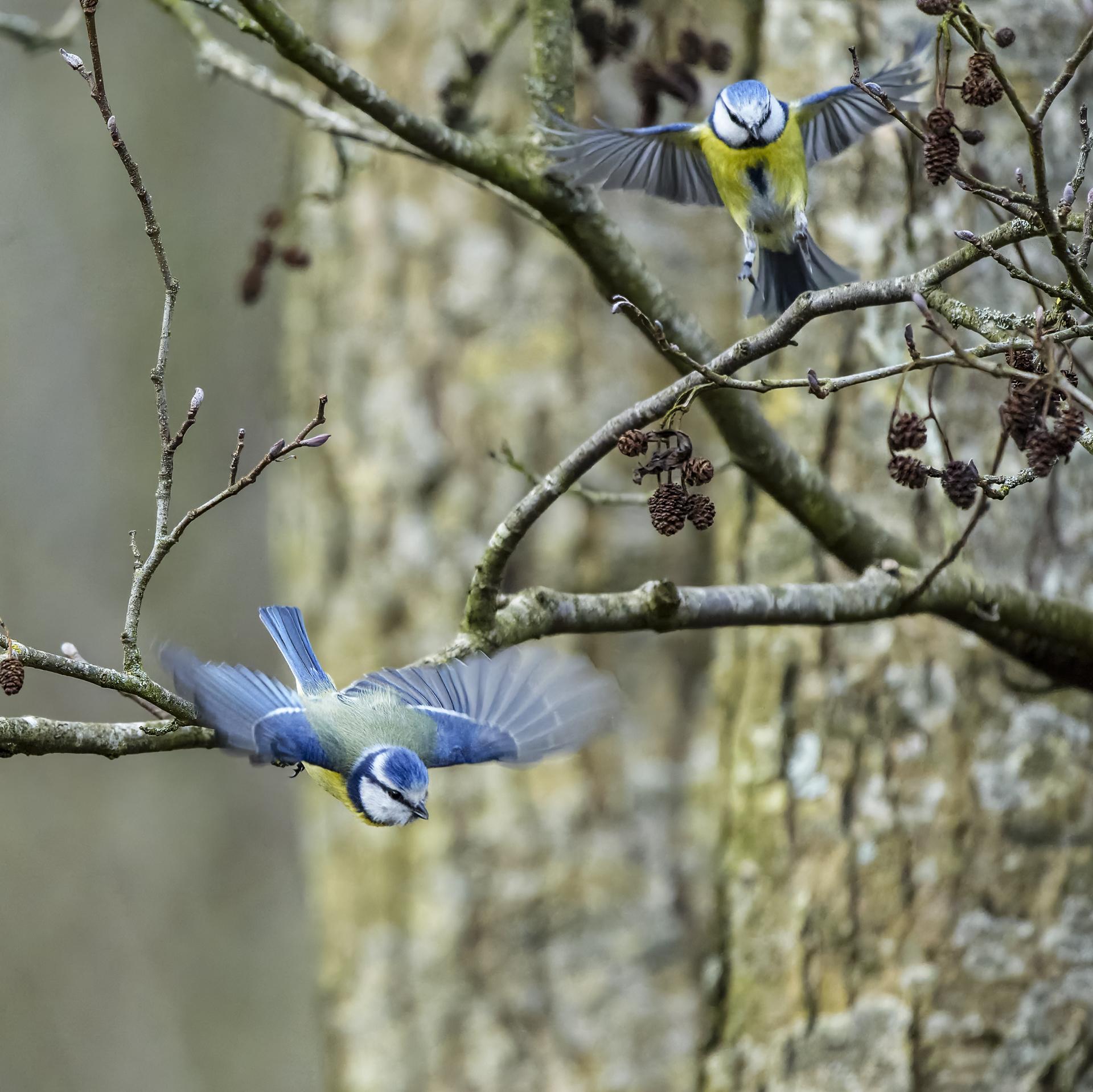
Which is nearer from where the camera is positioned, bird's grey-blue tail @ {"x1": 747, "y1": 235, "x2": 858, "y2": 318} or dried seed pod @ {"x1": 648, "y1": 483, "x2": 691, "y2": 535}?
dried seed pod @ {"x1": 648, "y1": 483, "x2": 691, "y2": 535}

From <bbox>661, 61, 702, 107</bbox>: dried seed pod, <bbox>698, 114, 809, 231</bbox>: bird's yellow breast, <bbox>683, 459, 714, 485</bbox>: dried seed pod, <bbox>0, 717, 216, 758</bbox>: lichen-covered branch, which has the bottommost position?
<bbox>0, 717, 216, 758</bbox>: lichen-covered branch

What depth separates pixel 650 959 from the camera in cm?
285

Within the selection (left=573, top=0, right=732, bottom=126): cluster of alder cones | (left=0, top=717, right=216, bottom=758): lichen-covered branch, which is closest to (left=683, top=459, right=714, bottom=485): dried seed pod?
(left=0, top=717, right=216, bottom=758): lichen-covered branch

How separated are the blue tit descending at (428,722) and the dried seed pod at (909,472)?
496 mm

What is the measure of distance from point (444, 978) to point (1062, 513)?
5.35 ft

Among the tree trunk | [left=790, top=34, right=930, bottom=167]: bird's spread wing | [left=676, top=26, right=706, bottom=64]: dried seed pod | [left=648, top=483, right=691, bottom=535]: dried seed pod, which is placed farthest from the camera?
the tree trunk

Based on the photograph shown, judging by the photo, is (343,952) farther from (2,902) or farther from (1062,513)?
(2,902)

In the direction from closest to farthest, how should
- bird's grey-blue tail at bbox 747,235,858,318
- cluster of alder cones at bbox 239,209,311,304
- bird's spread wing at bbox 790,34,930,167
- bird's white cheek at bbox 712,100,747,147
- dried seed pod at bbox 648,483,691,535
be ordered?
dried seed pod at bbox 648,483,691,535
bird's white cheek at bbox 712,100,747,147
bird's spread wing at bbox 790,34,930,167
bird's grey-blue tail at bbox 747,235,858,318
cluster of alder cones at bbox 239,209,311,304

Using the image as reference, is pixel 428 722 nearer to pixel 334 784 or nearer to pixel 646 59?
pixel 334 784

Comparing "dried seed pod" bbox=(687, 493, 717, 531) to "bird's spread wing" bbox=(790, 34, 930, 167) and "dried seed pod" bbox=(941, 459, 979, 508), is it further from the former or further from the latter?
"bird's spread wing" bbox=(790, 34, 930, 167)

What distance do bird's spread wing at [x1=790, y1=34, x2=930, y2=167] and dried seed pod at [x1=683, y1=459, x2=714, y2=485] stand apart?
2.30ft

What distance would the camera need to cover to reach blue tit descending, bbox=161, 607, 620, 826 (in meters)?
1.50

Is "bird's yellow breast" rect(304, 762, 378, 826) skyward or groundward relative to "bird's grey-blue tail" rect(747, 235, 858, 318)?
groundward

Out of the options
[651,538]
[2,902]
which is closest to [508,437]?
[651,538]
